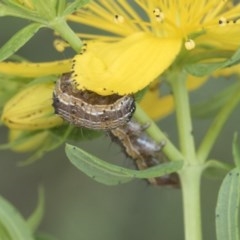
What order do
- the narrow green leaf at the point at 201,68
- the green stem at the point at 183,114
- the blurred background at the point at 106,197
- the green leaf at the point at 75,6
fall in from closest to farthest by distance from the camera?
the green leaf at the point at 75,6
the narrow green leaf at the point at 201,68
the green stem at the point at 183,114
the blurred background at the point at 106,197

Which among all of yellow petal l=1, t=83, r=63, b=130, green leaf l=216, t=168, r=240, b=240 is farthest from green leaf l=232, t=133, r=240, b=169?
yellow petal l=1, t=83, r=63, b=130

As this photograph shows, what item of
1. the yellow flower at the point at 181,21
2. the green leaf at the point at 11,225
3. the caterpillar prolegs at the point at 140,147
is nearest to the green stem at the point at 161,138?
the caterpillar prolegs at the point at 140,147

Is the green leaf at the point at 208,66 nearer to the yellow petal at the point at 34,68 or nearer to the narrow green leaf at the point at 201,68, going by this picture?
the narrow green leaf at the point at 201,68

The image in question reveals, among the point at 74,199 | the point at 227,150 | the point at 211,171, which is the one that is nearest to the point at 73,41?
the point at 211,171

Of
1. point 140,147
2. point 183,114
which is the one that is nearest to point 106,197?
point 140,147

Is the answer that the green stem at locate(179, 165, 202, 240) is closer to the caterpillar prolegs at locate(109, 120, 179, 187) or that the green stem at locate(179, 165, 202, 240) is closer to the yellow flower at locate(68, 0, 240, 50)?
the caterpillar prolegs at locate(109, 120, 179, 187)

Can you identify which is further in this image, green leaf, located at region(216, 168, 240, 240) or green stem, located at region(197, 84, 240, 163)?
green stem, located at region(197, 84, 240, 163)
